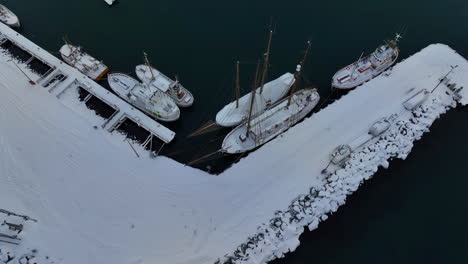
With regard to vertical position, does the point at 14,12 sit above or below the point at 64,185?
above

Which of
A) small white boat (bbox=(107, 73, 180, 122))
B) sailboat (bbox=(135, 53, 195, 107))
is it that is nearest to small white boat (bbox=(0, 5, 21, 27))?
small white boat (bbox=(107, 73, 180, 122))

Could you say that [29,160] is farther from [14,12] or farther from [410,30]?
[410,30]

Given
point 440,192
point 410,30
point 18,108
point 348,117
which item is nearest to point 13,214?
point 18,108

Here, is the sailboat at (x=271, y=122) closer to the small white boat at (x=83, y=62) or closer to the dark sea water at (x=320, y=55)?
the dark sea water at (x=320, y=55)

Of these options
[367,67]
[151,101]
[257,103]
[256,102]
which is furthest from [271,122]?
[367,67]

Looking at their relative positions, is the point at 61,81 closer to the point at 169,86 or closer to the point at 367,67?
the point at 169,86

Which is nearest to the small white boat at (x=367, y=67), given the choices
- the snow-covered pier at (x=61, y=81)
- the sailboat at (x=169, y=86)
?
the sailboat at (x=169, y=86)

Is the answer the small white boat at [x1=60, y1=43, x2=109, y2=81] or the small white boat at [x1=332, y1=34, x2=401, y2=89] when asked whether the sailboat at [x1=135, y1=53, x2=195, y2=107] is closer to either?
the small white boat at [x1=60, y1=43, x2=109, y2=81]

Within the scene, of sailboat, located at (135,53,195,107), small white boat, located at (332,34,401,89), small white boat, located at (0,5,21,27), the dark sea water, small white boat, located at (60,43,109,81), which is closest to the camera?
the dark sea water
